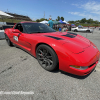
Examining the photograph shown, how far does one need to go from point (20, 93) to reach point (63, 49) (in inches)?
42.3

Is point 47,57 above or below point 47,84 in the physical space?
above

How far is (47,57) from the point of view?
1.76m

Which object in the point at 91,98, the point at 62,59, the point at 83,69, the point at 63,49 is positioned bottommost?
the point at 91,98

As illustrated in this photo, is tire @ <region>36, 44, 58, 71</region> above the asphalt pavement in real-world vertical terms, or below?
above

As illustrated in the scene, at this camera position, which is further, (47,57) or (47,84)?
(47,57)

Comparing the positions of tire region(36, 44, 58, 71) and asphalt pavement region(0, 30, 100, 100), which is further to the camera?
tire region(36, 44, 58, 71)

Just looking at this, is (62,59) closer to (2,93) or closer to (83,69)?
(83,69)

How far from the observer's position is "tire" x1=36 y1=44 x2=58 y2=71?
1.58m

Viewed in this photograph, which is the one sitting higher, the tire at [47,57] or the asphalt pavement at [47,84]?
the tire at [47,57]

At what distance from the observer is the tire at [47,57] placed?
158 cm

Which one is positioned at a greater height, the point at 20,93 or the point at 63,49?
the point at 63,49

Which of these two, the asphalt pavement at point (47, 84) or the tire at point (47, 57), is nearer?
the asphalt pavement at point (47, 84)

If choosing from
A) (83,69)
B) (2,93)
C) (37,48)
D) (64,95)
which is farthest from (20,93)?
(83,69)

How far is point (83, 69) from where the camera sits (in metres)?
1.39
